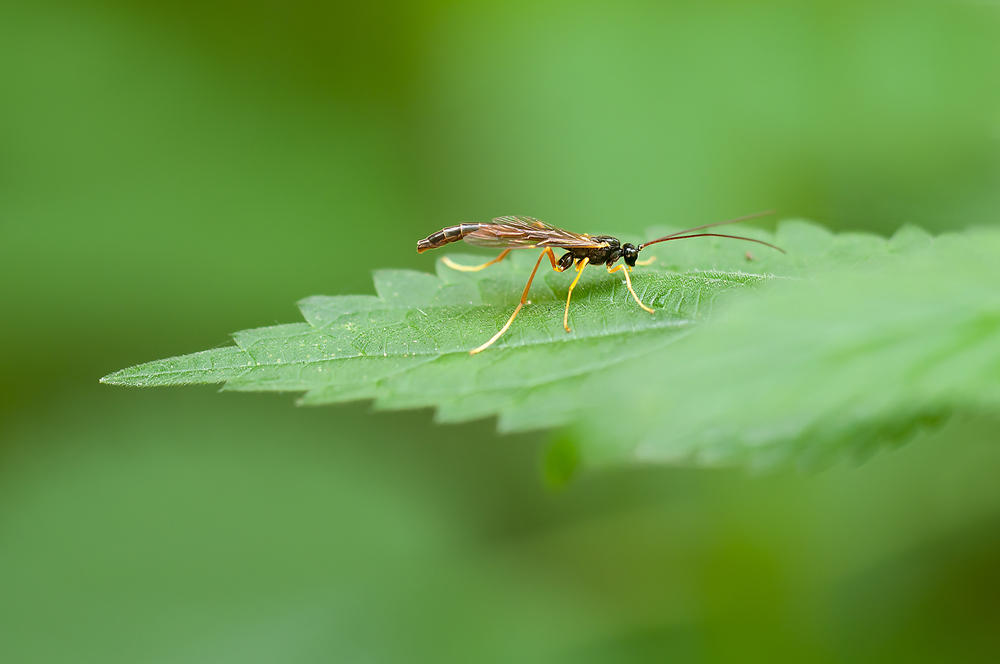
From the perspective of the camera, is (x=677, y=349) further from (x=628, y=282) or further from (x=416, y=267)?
(x=416, y=267)

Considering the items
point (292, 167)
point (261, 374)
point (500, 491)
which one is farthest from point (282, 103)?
point (261, 374)

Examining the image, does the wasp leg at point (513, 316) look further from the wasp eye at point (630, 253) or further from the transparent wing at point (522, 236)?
the wasp eye at point (630, 253)

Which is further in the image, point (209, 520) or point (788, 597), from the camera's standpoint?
point (209, 520)

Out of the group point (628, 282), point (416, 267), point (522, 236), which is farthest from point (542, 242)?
point (416, 267)

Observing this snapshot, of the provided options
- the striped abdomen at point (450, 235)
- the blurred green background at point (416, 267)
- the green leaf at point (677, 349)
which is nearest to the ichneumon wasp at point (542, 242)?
the striped abdomen at point (450, 235)

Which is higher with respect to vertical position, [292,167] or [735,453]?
[292,167]

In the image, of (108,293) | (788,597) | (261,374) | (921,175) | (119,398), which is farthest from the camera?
(921,175)

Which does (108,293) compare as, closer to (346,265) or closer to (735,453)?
(346,265)
